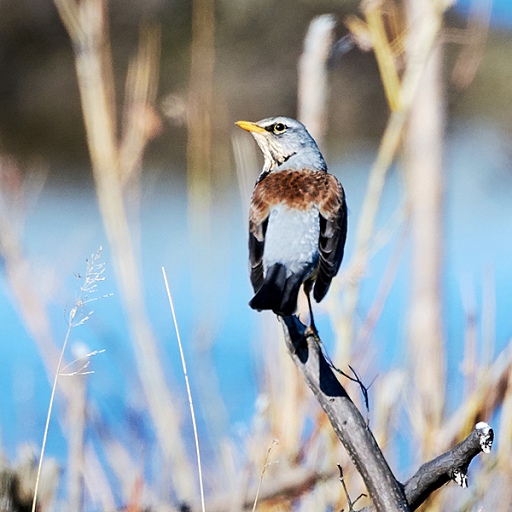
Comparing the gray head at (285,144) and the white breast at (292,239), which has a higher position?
the gray head at (285,144)

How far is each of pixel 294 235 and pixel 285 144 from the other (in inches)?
27.7

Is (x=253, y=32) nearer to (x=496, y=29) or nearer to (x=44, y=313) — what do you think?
(x=496, y=29)

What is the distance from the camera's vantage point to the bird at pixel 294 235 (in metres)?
2.27

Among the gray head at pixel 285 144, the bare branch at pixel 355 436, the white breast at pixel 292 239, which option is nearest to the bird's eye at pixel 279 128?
the gray head at pixel 285 144

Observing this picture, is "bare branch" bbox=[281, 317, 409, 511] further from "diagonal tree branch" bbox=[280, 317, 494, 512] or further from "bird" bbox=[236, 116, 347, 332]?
"bird" bbox=[236, 116, 347, 332]

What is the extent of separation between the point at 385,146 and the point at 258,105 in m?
17.1

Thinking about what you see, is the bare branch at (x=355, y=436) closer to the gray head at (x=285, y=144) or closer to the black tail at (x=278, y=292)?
the black tail at (x=278, y=292)

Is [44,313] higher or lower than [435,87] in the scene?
lower

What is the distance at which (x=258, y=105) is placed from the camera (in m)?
19.8

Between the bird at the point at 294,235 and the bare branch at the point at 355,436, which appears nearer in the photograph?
the bare branch at the point at 355,436

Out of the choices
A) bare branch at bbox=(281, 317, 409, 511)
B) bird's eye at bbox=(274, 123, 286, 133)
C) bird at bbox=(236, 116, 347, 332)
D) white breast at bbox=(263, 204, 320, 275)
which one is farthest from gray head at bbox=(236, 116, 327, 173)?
bare branch at bbox=(281, 317, 409, 511)

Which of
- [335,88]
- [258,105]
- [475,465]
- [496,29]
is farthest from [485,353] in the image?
[496,29]

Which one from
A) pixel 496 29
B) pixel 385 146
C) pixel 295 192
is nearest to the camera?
pixel 295 192

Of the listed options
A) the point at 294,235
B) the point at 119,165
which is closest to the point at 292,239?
the point at 294,235
